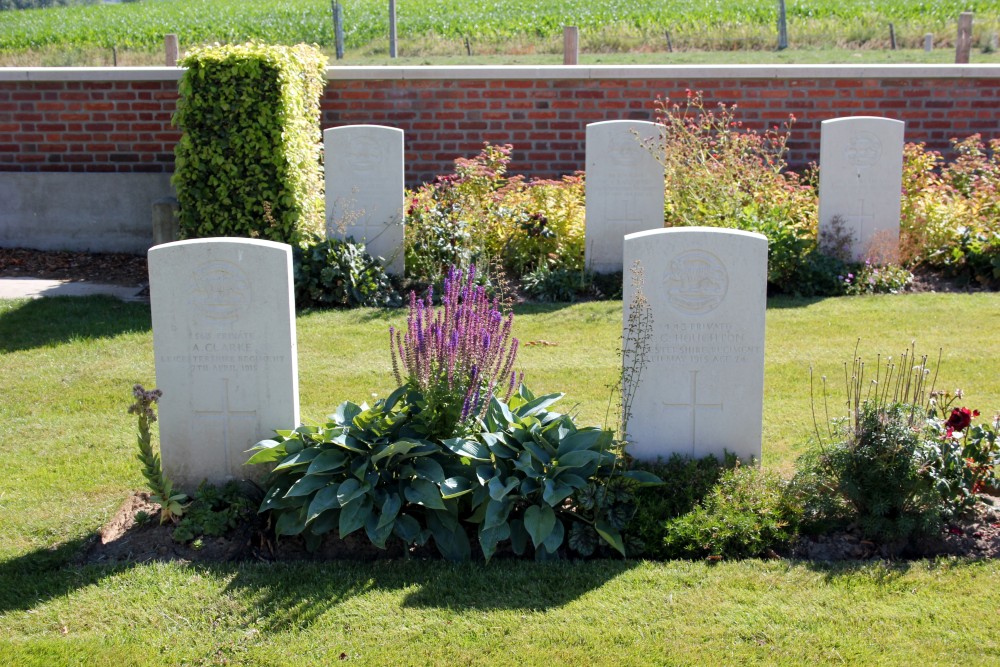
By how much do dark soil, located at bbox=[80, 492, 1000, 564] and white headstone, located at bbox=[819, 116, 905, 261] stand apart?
511cm

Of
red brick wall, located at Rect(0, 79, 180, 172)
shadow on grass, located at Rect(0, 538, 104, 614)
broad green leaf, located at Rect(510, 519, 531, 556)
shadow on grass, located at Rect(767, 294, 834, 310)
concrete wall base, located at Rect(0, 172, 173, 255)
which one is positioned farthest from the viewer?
red brick wall, located at Rect(0, 79, 180, 172)

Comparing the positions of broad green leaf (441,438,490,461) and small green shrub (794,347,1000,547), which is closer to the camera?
small green shrub (794,347,1000,547)

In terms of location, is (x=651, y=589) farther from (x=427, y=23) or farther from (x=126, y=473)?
(x=427, y=23)

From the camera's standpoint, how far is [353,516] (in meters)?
4.63

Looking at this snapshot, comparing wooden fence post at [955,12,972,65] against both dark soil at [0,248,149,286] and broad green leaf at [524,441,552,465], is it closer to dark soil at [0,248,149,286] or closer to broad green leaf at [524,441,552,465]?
dark soil at [0,248,149,286]

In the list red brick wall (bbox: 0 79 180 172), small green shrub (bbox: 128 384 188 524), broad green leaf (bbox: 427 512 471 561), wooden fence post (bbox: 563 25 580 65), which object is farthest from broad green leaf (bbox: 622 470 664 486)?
wooden fence post (bbox: 563 25 580 65)

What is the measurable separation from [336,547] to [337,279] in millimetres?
4806

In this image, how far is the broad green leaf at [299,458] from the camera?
189 inches

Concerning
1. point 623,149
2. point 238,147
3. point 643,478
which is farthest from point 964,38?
point 643,478

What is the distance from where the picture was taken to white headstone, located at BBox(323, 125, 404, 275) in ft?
31.6

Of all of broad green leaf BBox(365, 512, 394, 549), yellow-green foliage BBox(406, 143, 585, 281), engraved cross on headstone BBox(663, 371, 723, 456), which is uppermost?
yellow-green foliage BBox(406, 143, 585, 281)

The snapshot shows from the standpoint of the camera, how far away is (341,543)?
486cm

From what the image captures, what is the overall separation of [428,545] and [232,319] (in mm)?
1409

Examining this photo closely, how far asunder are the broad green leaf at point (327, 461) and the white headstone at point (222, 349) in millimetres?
413
